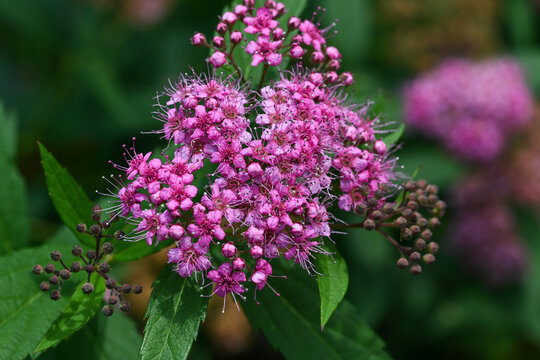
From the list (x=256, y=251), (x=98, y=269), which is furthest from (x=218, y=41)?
(x=98, y=269)

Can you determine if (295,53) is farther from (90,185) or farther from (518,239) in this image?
(518,239)

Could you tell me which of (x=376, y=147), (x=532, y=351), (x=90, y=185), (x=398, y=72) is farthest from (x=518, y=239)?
(x=90, y=185)

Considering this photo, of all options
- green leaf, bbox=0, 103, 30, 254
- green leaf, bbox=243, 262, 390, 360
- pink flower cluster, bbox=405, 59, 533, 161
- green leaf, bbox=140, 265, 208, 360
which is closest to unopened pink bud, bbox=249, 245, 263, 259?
green leaf, bbox=140, 265, 208, 360

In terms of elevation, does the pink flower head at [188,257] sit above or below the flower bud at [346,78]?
below

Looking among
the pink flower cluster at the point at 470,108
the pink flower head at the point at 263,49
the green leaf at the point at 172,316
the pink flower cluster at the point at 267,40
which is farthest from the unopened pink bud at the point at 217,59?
the pink flower cluster at the point at 470,108

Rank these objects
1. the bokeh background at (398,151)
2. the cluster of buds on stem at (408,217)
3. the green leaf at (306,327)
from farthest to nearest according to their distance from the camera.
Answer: the bokeh background at (398,151) → the green leaf at (306,327) → the cluster of buds on stem at (408,217)

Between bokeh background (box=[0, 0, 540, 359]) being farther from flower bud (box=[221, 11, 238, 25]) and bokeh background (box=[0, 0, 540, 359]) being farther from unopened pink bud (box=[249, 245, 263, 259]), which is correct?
unopened pink bud (box=[249, 245, 263, 259])

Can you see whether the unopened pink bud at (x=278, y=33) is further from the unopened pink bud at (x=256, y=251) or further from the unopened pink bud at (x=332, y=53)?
the unopened pink bud at (x=256, y=251)
